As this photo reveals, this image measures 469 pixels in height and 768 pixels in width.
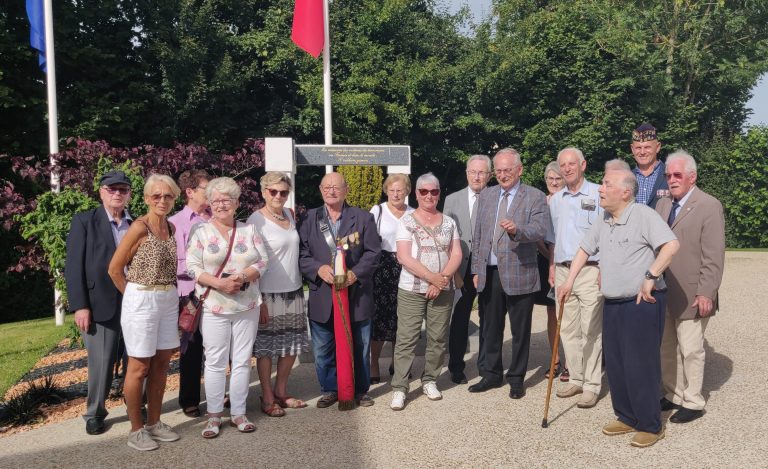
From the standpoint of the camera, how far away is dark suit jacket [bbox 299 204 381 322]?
17.8 feet

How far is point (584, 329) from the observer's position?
18.6ft

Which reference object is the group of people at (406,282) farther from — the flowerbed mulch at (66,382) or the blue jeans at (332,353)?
the flowerbed mulch at (66,382)

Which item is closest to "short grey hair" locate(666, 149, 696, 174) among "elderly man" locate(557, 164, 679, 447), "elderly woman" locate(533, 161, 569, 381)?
"elderly man" locate(557, 164, 679, 447)

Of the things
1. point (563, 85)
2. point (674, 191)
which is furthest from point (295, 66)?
point (674, 191)

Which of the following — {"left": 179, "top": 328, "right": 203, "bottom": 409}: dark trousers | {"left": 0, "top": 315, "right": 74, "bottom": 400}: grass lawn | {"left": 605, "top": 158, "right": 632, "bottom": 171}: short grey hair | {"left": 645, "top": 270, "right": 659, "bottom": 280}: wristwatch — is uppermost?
{"left": 605, "top": 158, "right": 632, "bottom": 171}: short grey hair

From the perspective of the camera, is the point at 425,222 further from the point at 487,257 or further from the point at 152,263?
the point at 152,263

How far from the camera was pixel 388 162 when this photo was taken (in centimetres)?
1039

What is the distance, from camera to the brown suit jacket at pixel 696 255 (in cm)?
488

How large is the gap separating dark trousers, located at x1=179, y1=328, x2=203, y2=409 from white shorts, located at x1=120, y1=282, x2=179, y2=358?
721mm

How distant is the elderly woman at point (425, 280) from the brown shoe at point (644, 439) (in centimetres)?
171

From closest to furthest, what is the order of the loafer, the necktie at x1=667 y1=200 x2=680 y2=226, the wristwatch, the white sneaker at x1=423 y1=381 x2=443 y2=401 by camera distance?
1. the wristwatch
2. the necktie at x1=667 y1=200 x2=680 y2=226
3. the loafer
4. the white sneaker at x1=423 y1=381 x2=443 y2=401

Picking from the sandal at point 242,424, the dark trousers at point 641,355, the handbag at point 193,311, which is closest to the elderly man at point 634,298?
the dark trousers at point 641,355

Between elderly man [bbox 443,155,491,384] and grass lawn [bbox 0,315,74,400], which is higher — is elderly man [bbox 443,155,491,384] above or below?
above

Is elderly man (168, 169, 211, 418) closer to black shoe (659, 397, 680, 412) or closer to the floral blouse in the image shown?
the floral blouse
